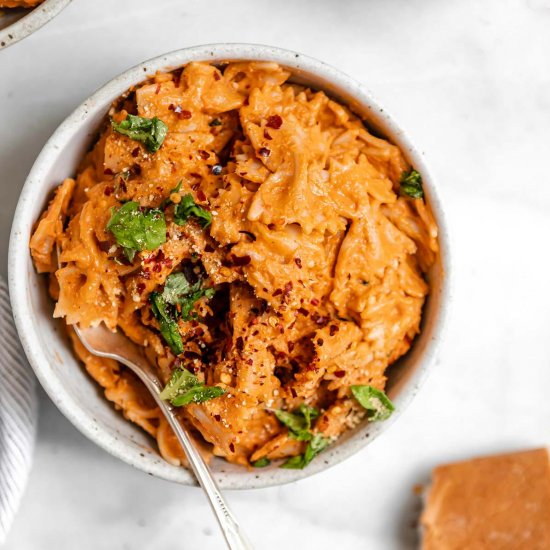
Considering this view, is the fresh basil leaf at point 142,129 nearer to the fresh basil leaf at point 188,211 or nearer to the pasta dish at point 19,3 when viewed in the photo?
the fresh basil leaf at point 188,211

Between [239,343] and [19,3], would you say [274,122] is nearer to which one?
[239,343]

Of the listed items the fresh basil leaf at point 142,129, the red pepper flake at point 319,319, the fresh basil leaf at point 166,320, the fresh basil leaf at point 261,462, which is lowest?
the fresh basil leaf at point 261,462

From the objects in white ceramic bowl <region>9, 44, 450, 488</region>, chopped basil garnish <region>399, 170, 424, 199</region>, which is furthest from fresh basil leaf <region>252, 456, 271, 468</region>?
chopped basil garnish <region>399, 170, 424, 199</region>

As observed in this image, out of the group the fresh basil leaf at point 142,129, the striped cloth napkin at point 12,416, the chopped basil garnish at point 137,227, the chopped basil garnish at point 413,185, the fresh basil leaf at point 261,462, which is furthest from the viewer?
the striped cloth napkin at point 12,416

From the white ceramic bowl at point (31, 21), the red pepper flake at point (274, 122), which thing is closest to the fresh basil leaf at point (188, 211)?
the red pepper flake at point (274, 122)

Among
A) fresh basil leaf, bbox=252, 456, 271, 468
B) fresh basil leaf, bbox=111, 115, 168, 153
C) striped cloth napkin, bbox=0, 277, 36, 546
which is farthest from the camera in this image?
striped cloth napkin, bbox=0, 277, 36, 546

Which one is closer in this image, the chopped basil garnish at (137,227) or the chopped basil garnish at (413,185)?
the chopped basil garnish at (137,227)

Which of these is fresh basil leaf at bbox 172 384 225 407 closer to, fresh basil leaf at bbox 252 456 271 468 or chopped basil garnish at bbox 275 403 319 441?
chopped basil garnish at bbox 275 403 319 441

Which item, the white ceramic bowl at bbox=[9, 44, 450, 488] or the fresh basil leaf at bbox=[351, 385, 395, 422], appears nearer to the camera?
the white ceramic bowl at bbox=[9, 44, 450, 488]
